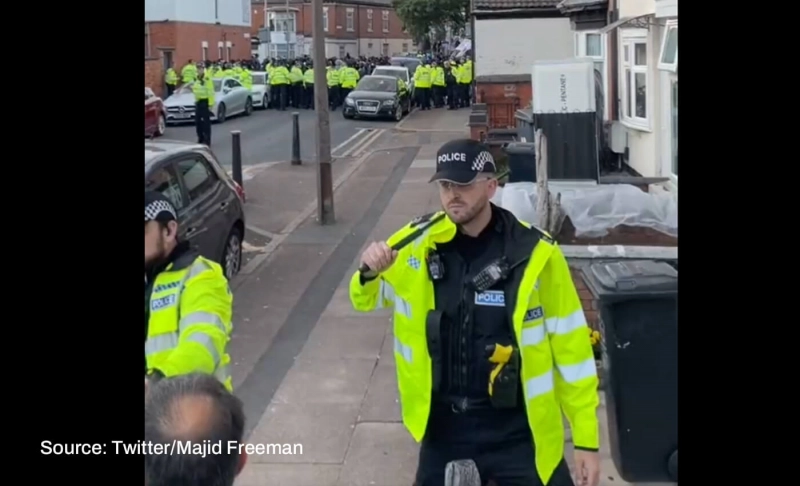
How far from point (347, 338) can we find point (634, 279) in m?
4.01

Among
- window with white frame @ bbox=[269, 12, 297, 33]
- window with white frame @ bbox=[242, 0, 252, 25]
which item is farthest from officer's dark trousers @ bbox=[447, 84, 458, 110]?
window with white frame @ bbox=[269, 12, 297, 33]

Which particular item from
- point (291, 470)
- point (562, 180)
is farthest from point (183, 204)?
point (291, 470)

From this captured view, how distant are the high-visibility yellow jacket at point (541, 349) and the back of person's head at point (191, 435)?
1.27 metres

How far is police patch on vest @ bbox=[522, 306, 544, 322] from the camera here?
361cm

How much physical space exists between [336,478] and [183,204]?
4036mm

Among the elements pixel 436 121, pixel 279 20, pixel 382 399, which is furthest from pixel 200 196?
pixel 279 20

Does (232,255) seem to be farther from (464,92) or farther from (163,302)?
(464,92)

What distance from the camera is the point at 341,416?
263 inches

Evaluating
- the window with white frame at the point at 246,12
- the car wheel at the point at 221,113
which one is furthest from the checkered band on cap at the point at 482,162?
the window with white frame at the point at 246,12

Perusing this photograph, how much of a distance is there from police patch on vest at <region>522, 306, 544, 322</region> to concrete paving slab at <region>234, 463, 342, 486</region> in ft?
7.91

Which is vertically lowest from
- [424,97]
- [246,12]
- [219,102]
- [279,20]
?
[219,102]

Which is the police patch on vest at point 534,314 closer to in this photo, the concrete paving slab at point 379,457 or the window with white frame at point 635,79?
the concrete paving slab at point 379,457
